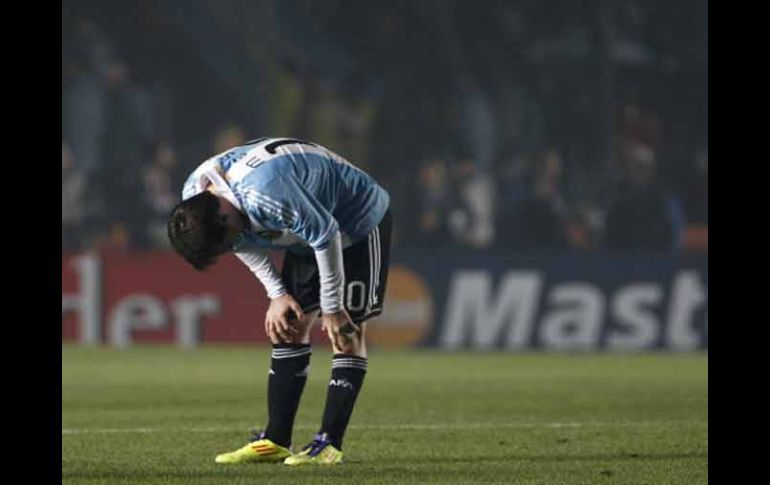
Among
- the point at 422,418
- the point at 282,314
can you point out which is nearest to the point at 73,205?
the point at 422,418

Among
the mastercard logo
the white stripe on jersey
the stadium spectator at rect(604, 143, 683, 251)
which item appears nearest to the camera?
the white stripe on jersey

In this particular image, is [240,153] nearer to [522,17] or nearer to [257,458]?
[257,458]

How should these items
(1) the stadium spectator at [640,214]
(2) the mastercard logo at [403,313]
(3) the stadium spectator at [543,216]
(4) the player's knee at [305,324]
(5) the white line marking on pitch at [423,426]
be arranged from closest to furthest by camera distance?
1. (4) the player's knee at [305,324]
2. (5) the white line marking on pitch at [423,426]
3. (2) the mastercard logo at [403,313]
4. (1) the stadium spectator at [640,214]
5. (3) the stadium spectator at [543,216]

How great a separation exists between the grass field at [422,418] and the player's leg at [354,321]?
0.73 ft

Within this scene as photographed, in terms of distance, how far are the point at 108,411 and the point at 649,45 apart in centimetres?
1160

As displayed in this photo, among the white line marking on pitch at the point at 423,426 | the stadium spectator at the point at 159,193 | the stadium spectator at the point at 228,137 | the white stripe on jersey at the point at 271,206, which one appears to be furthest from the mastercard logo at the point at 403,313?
the white stripe on jersey at the point at 271,206

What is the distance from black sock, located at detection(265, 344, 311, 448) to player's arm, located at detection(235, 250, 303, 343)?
0.09m

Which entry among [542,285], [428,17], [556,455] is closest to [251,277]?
[542,285]

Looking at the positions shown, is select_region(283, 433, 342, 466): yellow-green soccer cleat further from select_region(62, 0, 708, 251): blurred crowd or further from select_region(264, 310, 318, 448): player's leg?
select_region(62, 0, 708, 251): blurred crowd

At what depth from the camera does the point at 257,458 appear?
30.5 ft

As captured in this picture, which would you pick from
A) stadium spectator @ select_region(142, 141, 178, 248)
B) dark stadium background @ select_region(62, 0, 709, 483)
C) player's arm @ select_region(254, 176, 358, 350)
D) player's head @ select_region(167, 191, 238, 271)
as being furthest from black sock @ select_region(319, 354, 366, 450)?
stadium spectator @ select_region(142, 141, 178, 248)

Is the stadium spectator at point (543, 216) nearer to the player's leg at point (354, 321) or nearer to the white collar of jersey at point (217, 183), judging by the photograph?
the player's leg at point (354, 321)

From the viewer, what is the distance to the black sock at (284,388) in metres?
9.43

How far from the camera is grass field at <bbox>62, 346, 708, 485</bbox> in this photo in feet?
29.1
